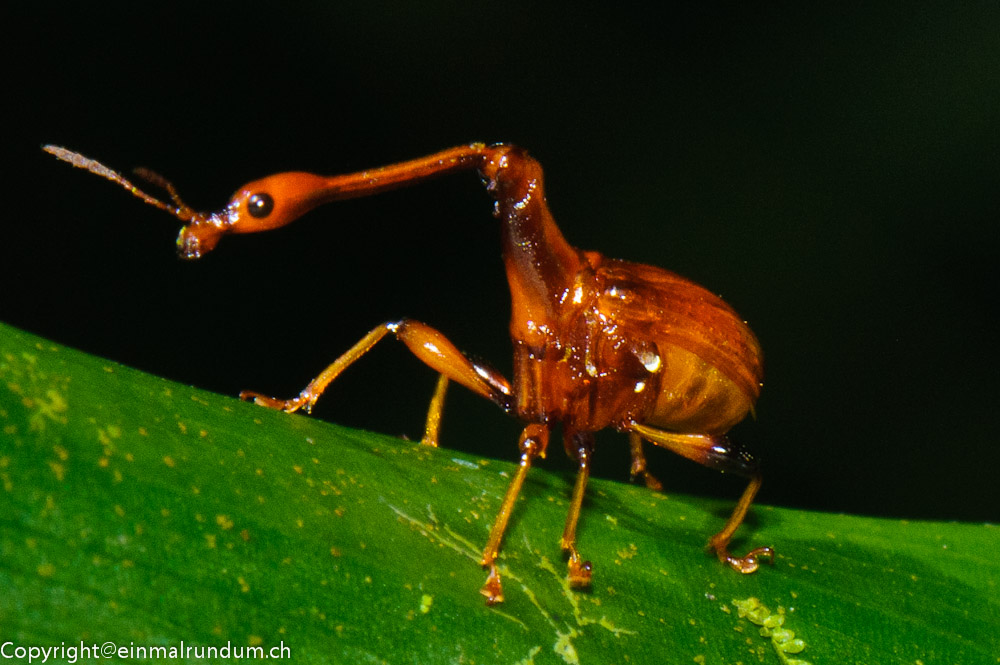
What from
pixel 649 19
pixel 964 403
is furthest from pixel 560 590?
pixel 649 19

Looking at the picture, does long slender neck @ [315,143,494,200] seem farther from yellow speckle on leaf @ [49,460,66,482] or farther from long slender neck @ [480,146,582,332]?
yellow speckle on leaf @ [49,460,66,482]

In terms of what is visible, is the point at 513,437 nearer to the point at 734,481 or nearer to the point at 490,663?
the point at 734,481

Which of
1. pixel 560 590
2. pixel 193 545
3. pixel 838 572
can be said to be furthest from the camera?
pixel 838 572

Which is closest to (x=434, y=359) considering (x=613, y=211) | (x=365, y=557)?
(x=365, y=557)

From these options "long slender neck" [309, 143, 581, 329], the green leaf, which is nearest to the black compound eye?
"long slender neck" [309, 143, 581, 329]

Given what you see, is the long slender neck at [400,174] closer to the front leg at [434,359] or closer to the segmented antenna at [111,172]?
the segmented antenna at [111,172]

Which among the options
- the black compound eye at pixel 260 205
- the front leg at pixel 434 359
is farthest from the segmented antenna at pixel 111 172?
the front leg at pixel 434 359

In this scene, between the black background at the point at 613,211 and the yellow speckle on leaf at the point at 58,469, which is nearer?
the yellow speckle on leaf at the point at 58,469
